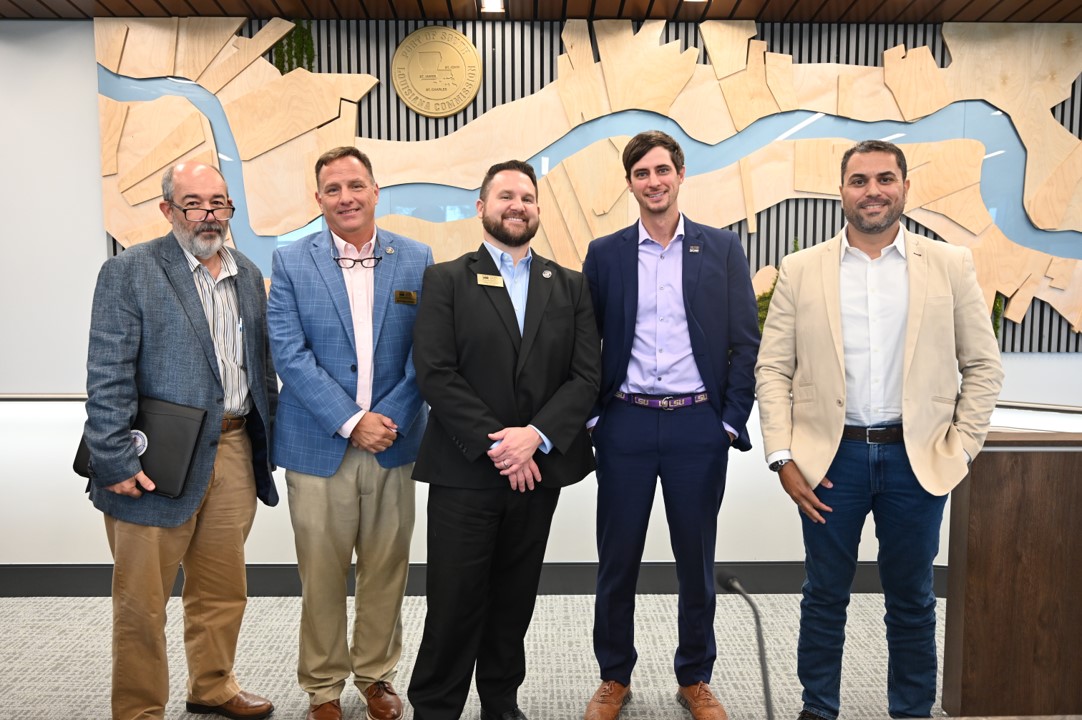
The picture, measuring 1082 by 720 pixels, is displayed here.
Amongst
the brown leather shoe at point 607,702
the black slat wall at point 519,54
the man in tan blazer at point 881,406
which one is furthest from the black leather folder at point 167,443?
the black slat wall at point 519,54

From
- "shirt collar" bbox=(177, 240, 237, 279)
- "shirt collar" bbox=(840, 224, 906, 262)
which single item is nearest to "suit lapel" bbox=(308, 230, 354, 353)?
"shirt collar" bbox=(177, 240, 237, 279)

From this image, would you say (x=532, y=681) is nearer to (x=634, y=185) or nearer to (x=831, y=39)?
(x=634, y=185)

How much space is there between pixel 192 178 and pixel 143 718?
5.44 ft

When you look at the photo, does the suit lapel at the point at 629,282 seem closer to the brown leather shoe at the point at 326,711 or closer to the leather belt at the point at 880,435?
the leather belt at the point at 880,435

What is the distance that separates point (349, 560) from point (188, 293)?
100 centimetres

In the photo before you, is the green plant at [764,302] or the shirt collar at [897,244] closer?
the shirt collar at [897,244]

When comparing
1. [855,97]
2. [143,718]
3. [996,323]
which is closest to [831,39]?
[855,97]

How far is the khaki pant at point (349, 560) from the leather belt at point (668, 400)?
2.61ft

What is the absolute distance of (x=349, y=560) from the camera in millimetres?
2516

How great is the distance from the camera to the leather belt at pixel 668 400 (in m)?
2.41

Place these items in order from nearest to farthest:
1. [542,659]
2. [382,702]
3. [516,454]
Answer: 1. [516,454]
2. [382,702]
3. [542,659]

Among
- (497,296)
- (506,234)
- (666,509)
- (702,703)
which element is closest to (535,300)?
(497,296)

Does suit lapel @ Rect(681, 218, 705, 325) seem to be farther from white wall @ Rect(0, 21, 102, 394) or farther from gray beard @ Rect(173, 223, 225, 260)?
white wall @ Rect(0, 21, 102, 394)

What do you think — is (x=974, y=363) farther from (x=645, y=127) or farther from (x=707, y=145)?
(x=645, y=127)
